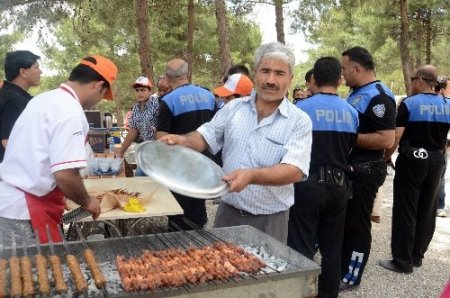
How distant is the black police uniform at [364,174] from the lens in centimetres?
366

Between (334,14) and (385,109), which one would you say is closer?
(385,109)

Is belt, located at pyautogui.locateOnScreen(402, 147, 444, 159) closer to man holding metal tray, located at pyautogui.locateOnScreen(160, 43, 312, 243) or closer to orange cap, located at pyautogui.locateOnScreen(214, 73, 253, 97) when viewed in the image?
orange cap, located at pyautogui.locateOnScreen(214, 73, 253, 97)

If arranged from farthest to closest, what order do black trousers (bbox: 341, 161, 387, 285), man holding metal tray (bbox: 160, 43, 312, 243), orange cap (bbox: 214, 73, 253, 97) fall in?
orange cap (bbox: 214, 73, 253, 97), black trousers (bbox: 341, 161, 387, 285), man holding metal tray (bbox: 160, 43, 312, 243)

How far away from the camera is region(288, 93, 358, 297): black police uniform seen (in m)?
3.30

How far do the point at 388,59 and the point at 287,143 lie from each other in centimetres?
1921

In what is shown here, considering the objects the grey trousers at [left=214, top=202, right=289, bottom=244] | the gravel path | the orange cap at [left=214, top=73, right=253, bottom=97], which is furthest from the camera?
the orange cap at [left=214, top=73, right=253, bottom=97]

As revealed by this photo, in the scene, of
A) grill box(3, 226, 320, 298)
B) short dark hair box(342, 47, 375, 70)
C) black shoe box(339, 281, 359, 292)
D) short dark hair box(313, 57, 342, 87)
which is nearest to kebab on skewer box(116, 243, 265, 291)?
grill box(3, 226, 320, 298)

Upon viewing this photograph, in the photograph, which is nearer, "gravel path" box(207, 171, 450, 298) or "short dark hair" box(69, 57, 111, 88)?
"short dark hair" box(69, 57, 111, 88)

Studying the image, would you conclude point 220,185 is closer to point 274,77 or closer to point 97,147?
point 274,77

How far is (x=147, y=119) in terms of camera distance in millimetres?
5957

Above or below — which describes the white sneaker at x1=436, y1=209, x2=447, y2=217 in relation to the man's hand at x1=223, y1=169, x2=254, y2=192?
below

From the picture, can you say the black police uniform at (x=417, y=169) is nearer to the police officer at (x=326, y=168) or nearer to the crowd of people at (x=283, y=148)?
the crowd of people at (x=283, y=148)

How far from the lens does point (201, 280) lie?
193 cm

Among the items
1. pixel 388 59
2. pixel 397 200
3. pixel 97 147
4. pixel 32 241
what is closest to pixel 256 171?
pixel 32 241
